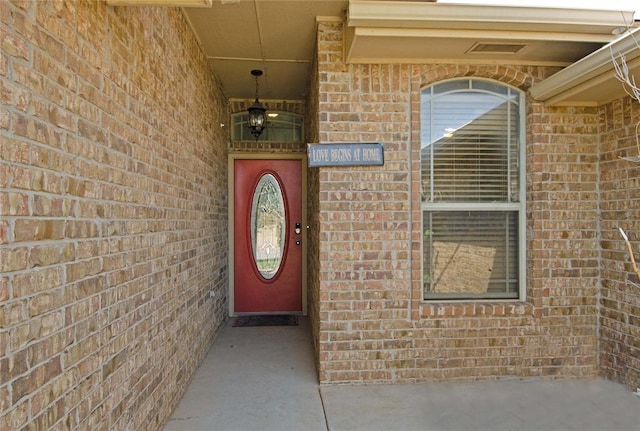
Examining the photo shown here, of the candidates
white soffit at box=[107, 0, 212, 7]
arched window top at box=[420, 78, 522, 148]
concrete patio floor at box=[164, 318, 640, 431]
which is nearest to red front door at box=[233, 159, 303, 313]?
concrete patio floor at box=[164, 318, 640, 431]

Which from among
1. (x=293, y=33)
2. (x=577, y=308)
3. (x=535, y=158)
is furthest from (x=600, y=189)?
(x=293, y=33)

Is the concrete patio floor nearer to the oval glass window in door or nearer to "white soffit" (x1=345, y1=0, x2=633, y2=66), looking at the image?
the oval glass window in door

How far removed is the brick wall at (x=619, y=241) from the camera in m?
3.12

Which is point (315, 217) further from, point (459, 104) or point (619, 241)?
point (619, 241)

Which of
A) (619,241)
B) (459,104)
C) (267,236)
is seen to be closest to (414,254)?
(459,104)

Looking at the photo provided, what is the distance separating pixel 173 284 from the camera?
2883 millimetres

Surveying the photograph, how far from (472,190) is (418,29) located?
4.85ft

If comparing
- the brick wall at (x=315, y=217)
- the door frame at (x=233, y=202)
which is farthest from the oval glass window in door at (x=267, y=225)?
the brick wall at (x=315, y=217)

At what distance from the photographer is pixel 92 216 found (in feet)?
5.62

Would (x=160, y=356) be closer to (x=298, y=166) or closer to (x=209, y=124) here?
(x=209, y=124)

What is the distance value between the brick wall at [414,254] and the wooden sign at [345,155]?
0.22ft

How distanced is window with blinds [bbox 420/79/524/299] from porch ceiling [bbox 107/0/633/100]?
1.23ft

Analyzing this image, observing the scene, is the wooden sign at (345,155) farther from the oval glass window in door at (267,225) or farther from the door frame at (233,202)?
the oval glass window in door at (267,225)

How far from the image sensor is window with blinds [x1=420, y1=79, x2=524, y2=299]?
347 centimetres
